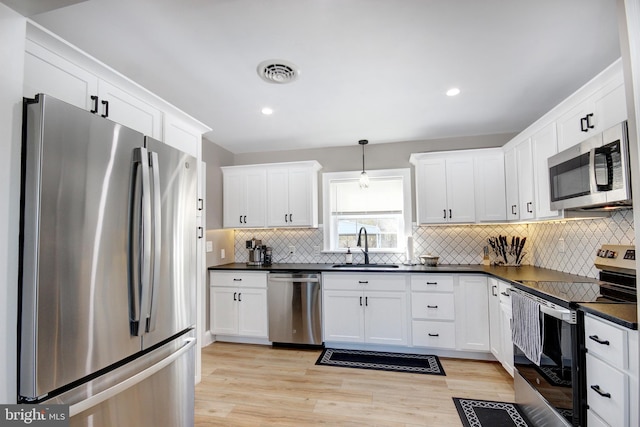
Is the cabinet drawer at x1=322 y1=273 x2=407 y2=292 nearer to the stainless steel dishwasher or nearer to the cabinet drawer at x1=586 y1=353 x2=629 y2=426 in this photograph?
the stainless steel dishwasher

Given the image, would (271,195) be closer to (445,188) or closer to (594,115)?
(445,188)

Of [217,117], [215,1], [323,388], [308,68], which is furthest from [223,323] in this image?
[215,1]

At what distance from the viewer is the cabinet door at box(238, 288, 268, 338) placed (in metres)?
3.71

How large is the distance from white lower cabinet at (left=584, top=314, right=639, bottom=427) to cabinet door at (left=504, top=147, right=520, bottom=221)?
190cm

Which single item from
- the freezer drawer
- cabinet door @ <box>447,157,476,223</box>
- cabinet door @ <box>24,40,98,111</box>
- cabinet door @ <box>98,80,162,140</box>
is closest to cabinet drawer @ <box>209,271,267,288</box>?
the freezer drawer

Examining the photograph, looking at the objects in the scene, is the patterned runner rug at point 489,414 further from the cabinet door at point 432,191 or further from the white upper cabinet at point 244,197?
the white upper cabinet at point 244,197

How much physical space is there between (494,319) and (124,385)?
125 inches

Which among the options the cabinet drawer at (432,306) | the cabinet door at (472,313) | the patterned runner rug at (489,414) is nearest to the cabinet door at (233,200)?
the cabinet drawer at (432,306)

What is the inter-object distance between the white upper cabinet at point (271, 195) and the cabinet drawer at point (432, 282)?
1515mm

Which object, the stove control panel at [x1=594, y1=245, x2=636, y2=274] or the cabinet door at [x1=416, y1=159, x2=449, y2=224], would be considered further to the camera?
the cabinet door at [x1=416, y1=159, x2=449, y2=224]

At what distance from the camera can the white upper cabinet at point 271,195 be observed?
4.07 metres

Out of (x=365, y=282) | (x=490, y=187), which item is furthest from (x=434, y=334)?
(x=490, y=187)

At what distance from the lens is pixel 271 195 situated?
415 centimetres

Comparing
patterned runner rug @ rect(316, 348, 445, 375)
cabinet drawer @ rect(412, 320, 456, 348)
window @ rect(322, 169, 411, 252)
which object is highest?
window @ rect(322, 169, 411, 252)
